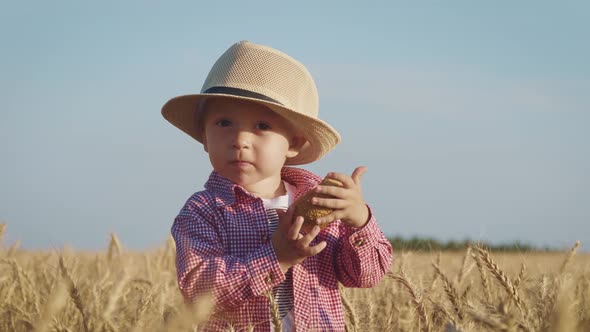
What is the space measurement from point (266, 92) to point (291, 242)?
1.86 ft

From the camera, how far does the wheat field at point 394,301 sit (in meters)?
1.34

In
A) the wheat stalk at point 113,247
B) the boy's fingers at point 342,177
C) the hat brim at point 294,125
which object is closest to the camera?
the boy's fingers at point 342,177

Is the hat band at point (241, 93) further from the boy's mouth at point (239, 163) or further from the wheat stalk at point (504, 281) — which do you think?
the wheat stalk at point (504, 281)

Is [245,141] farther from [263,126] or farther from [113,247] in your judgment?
[113,247]

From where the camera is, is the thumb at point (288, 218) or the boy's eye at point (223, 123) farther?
the boy's eye at point (223, 123)

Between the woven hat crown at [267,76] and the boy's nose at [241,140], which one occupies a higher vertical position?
the woven hat crown at [267,76]

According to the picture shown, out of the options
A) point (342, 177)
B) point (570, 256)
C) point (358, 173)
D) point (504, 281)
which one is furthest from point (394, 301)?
point (504, 281)

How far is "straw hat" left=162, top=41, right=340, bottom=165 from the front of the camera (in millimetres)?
2611

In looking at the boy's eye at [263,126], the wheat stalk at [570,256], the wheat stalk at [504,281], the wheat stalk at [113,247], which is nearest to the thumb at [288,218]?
the boy's eye at [263,126]

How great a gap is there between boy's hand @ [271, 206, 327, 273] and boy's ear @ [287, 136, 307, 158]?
1.68 ft

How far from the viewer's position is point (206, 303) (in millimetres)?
1251

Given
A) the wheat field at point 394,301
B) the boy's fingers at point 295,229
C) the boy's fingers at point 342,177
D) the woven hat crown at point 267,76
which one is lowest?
the wheat field at point 394,301

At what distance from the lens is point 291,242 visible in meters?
2.35

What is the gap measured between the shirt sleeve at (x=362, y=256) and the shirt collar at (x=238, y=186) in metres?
0.22
